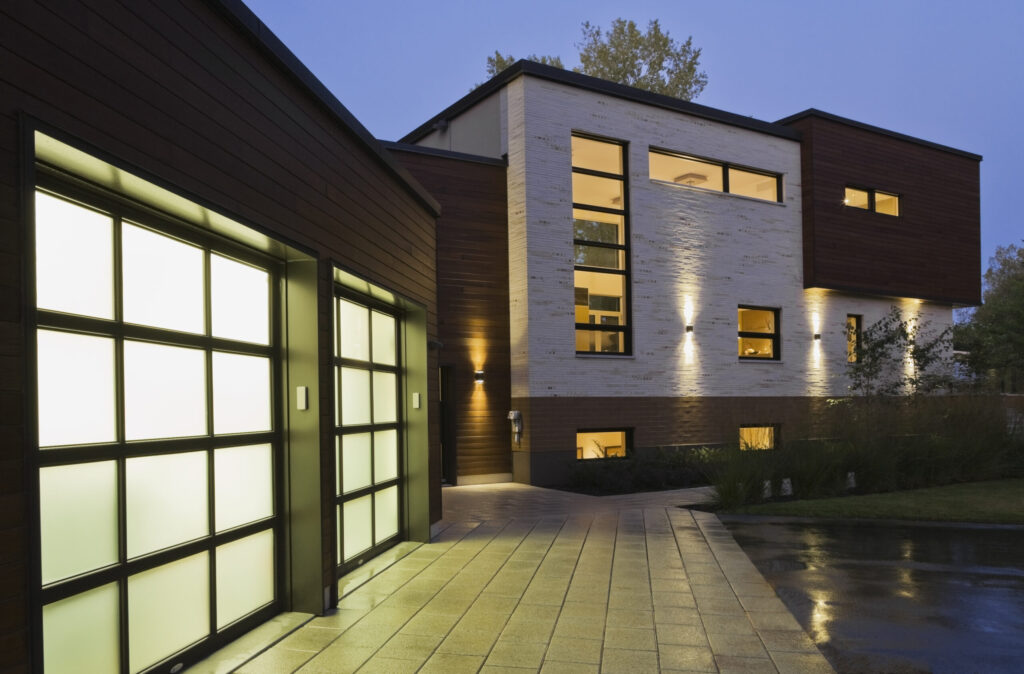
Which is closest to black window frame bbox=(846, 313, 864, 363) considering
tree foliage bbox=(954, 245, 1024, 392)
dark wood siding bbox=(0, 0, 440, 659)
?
tree foliage bbox=(954, 245, 1024, 392)

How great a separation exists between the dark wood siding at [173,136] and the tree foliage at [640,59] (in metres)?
20.3

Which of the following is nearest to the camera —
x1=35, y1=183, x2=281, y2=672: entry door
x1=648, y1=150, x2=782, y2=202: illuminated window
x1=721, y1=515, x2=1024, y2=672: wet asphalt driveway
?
x1=35, y1=183, x2=281, y2=672: entry door

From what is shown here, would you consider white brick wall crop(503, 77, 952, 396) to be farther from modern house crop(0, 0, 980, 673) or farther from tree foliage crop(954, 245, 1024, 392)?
modern house crop(0, 0, 980, 673)

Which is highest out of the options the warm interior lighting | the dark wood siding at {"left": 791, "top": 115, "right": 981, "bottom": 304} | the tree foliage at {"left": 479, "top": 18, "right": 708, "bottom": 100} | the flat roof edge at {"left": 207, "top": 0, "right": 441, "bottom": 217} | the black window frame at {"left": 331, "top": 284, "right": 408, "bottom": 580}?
the tree foliage at {"left": 479, "top": 18, "right": 708, "bottom": 100}

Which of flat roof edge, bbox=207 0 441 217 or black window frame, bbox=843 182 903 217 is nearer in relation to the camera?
flat roof edge, bbox=207 0 441 217

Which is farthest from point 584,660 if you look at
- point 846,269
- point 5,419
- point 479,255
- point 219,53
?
point 846,269

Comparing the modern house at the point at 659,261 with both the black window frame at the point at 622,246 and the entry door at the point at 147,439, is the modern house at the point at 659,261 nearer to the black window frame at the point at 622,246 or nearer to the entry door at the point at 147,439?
the black window frame at the point at 622,246

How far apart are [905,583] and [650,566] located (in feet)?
6.89

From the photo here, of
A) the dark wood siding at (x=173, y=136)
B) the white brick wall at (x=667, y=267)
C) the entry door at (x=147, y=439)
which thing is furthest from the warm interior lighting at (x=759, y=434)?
the entry door at (x=147, y=439)

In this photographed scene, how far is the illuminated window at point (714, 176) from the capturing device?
635 inches

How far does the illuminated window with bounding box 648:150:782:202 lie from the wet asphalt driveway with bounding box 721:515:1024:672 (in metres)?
8.52

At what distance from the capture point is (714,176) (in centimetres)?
1689

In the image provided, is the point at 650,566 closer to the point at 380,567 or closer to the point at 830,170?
the point at 380,567

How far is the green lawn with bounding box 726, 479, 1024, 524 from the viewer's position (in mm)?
10117
